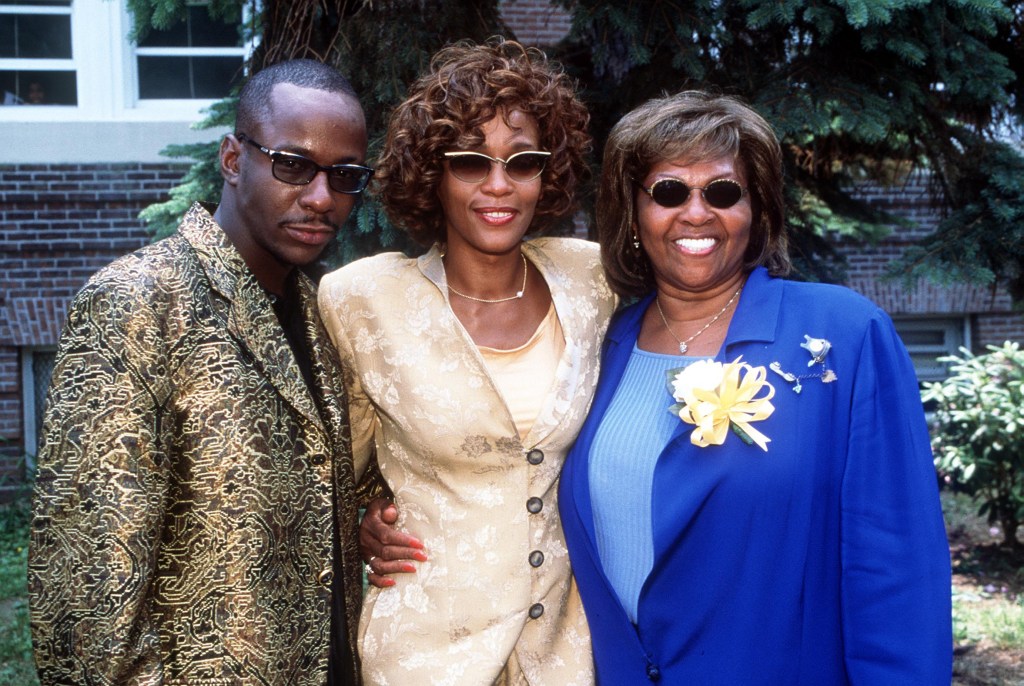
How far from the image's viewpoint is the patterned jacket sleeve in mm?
1947

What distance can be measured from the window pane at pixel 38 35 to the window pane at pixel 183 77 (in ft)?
2.13

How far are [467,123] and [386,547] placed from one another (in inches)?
46.2

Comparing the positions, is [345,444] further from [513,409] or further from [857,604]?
[857,604]

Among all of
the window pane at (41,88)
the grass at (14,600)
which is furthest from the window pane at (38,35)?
the grass at (14,600)

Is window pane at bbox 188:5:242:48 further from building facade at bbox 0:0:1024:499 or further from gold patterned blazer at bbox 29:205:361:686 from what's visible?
gold patterned blazer at bbox 29:205:361:686

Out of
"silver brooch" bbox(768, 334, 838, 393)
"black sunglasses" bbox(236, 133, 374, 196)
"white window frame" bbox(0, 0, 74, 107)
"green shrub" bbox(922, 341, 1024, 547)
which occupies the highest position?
"white window frame" bbox(0, 0, 74, 107)

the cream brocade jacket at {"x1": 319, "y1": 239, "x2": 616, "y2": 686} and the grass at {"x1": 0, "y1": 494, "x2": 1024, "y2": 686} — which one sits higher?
the cream brocade jacket at {"x1": 319, "y1": 239, "x2": 616, "y2": 686}

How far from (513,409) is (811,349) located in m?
0.79

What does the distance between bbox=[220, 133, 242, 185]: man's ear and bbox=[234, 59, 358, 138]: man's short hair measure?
0.11 feet

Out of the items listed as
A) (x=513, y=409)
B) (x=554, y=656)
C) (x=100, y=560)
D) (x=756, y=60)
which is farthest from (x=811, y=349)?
(x=756, y=60)

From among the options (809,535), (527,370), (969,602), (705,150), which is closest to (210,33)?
(527,370)

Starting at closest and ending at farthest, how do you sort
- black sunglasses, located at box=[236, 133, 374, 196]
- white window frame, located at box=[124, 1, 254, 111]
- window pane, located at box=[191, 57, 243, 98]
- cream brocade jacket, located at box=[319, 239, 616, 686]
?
1. black sunglasses, located at box=[236, 133, 374, 196]
2. cream brocade jacket, located at box=[319, 239, 616, 686]
3. white window frame, located at box=[124, 1, 254, 111]
4. window pane, located at box=[191, 57, 243, 98]

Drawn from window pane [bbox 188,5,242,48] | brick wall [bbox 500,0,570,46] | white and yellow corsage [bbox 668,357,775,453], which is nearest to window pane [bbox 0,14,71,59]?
window pane [bbox 188,5,242,48]

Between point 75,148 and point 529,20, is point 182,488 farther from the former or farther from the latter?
point 75,148
